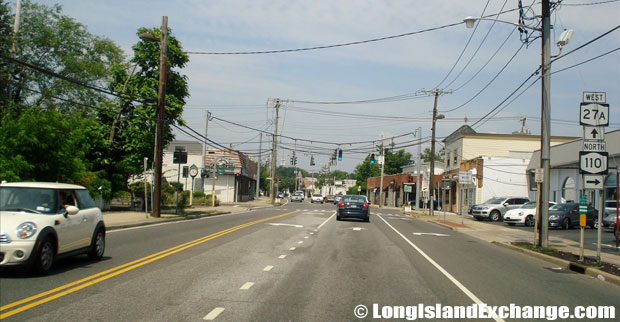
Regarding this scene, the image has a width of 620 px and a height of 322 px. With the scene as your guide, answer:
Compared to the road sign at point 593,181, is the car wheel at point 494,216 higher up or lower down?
lower down

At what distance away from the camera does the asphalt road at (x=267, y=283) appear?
6.71 metres

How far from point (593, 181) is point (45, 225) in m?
12.7

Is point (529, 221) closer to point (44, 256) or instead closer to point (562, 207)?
point (562, 207)

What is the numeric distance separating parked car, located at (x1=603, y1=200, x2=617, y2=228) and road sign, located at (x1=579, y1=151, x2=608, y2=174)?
1434cm

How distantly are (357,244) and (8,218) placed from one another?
10.4m

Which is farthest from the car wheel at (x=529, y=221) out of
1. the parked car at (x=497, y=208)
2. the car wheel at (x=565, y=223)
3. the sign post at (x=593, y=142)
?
the sign post at (x=593, y=142)

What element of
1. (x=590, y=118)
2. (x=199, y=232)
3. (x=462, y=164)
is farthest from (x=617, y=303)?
(x=462, y=164)

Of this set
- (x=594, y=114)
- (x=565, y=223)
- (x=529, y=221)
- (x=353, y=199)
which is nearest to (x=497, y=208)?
(x=529, y=221)

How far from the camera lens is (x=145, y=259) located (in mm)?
11219

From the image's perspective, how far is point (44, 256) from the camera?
865cm

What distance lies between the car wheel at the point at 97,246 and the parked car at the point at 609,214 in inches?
948

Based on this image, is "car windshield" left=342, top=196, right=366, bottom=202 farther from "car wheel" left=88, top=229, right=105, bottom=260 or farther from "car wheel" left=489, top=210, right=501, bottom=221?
"car wheel" left=88, top=229, right=105, bottom=260

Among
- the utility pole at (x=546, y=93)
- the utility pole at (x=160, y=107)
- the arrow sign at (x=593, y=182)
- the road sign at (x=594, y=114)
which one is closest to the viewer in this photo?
the arrow sign at (x=593, y=182)

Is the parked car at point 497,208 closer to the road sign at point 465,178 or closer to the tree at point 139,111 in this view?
the road sign at point 465,178
